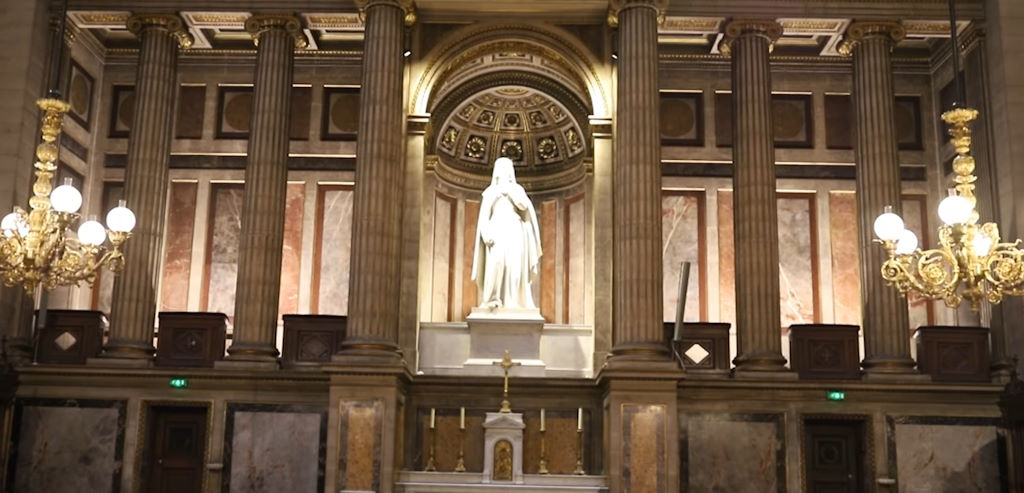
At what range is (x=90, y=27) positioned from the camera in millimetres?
20500

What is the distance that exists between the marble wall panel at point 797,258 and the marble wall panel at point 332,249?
823 centimetres

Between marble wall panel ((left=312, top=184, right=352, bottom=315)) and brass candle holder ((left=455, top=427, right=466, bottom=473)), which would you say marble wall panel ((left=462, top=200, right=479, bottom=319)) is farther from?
brass candle holder ((left=455, top=427, right=466, bottom=473))

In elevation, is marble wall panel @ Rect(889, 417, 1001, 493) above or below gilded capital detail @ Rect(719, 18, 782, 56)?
below

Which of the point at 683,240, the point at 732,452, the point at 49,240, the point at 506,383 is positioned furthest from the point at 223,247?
the point at 732,452

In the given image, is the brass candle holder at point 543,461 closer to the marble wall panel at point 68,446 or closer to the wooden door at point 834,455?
the wooden door at point 834,455

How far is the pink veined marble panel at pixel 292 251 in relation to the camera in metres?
21.5

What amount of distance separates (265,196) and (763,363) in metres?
8.41

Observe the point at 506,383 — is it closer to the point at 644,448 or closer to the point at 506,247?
the point at 644,448

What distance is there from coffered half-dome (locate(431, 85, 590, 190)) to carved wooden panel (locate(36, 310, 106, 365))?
687 centimetres

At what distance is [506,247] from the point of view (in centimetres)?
1939

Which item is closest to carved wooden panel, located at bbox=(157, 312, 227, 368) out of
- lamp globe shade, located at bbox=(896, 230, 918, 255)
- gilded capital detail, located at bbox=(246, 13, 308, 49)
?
gilded capital detail, located at bbox=(246, 13, 308, 49)

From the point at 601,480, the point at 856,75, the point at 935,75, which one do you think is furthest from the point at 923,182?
the point at 601,480

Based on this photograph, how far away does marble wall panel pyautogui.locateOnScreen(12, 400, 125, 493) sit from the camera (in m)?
17.7

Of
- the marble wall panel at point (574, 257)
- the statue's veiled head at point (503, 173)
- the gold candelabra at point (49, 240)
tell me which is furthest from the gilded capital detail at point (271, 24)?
the gold candelabra at point (49, 240)
